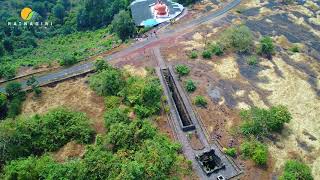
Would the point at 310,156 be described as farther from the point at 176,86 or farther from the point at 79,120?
the point at 79,120

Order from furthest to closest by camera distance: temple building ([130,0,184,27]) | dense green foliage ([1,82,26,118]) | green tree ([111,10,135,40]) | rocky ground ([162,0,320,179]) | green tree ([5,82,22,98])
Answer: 1. temple building ([130,0,184,27])
2. green tree ([111,10,135,40])
3. green tree ([5,82,22,98])
4. dense green foliage ([1,82,26,118])
5. rocky ground ([162,0,320,179])

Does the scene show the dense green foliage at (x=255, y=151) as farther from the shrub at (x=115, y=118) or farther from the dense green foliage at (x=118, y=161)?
the shrub at (x=115, y=118)

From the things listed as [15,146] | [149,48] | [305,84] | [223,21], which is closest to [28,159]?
[15,146]

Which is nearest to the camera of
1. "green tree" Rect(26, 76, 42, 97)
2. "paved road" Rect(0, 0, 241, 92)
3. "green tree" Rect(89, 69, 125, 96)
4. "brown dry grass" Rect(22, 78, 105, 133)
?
"brown dry grass" Rect(22, 78, 105, 133)

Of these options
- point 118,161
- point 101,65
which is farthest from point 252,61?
point 118,161


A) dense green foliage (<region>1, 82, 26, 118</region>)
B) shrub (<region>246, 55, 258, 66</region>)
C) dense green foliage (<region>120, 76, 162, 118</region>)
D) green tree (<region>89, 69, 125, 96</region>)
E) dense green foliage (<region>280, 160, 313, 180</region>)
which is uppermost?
dense green foliage (<region>1, 82, 26, 118</region>)

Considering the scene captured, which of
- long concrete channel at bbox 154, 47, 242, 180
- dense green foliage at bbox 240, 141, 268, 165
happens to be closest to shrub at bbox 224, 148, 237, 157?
long concrete channel at bbox 154, 47, 242, 180

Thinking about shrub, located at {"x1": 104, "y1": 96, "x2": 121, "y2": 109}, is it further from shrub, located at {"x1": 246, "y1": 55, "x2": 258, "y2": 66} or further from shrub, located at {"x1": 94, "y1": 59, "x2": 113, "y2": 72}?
shrub, located at {"x1": 246, "y1": 55, "x2": 258, "y2": 66}
